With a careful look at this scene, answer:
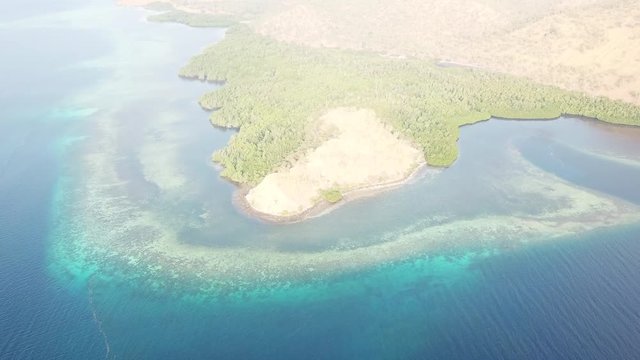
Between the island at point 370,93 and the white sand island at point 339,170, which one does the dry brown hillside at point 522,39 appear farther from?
the white sand island at point 339,170

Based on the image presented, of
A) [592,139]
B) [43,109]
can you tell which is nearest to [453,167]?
[592,139]

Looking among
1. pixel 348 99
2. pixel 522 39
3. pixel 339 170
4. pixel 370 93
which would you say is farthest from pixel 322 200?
pixel 522 39

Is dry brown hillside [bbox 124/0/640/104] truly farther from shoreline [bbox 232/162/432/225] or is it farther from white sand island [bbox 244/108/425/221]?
shoreline [bbox 232/162/432/225]

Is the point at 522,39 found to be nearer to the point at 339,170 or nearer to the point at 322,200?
the point at 339,170

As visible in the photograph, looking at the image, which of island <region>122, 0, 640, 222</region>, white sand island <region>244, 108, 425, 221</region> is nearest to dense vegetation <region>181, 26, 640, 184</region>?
island <region>122, 0, 640, 222</region>

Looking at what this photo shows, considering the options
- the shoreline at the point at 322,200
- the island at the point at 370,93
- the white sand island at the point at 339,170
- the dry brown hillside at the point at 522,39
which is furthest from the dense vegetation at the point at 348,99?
the dry brown hillside at the point at 522,39

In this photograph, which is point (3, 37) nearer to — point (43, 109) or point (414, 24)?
point (43, 109)
